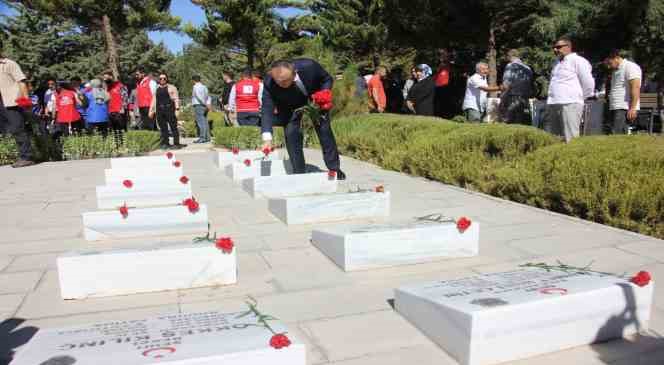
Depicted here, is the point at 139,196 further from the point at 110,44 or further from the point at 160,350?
the point at 110,44

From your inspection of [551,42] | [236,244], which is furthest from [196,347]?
[551,42]

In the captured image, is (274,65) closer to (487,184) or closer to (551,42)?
(487,184)

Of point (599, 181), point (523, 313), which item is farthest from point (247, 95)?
point (523, 313)

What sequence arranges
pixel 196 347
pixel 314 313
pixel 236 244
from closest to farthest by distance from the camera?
pixel 196 347, pixel 314 313, pixel 236 244

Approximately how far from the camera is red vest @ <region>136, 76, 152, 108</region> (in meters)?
12.3

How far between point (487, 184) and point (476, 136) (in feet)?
3.00

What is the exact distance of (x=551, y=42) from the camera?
16.5 m

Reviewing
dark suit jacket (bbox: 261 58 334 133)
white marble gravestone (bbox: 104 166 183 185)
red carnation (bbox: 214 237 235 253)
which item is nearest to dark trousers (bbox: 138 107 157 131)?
white marble gravestone (bbox: 104 166 183 185)

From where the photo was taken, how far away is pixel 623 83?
287 inches

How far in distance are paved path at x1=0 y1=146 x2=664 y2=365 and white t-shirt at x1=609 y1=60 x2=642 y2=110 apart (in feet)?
9.71

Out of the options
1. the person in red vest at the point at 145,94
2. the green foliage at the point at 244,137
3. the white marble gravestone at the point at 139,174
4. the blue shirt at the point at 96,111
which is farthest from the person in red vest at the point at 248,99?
the white marble gravestone at the point at 139,174

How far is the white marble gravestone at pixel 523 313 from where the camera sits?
2.27m

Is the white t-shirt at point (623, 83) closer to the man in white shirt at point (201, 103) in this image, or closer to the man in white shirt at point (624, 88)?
the man in white shirt at point (624, 88)

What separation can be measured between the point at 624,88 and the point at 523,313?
619 centimetres
